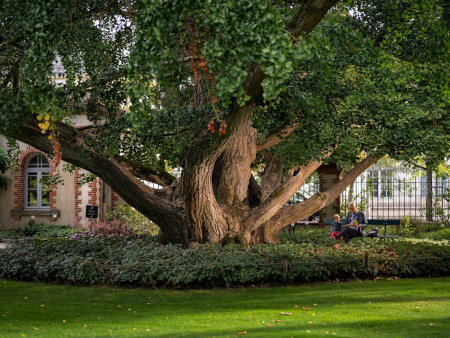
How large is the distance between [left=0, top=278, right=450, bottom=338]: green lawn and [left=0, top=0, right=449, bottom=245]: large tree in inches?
96.1

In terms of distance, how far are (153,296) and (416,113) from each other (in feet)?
21.1

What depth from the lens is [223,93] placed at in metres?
7.50

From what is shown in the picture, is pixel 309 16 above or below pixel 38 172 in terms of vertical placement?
above

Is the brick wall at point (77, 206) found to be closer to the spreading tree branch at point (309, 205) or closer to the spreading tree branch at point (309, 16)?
the spreading tree branch at point (309, 205)

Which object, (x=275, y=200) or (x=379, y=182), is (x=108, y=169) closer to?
(x=275, y=200)

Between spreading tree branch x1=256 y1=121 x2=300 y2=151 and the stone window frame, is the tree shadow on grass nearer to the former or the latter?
spreading tree branch x1=256 y1=121 x2=300 y2=151

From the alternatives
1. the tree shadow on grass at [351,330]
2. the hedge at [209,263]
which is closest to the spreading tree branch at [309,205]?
the hedge at [209,263]

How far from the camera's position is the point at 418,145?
606 inches

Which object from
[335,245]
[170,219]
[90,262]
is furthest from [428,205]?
[90,262]

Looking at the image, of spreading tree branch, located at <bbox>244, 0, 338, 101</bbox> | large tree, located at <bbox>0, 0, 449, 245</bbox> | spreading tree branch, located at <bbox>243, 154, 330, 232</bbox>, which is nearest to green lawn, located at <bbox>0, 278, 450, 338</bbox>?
large tree, located at <bbox>0, 0, 449, 245</bbox>

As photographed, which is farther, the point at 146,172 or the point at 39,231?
the point at 39,231

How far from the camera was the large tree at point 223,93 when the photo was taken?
7910 mm

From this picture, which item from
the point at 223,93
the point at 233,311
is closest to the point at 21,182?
the point at 233,311

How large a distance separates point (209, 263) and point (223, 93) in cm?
621
